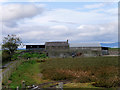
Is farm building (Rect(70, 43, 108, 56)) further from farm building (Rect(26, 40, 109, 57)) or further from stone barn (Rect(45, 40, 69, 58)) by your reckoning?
stone barn (Rect(45, 40, 69, 58))

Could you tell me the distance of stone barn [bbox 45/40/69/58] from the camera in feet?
130

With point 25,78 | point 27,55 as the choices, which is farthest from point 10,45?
point 25,78

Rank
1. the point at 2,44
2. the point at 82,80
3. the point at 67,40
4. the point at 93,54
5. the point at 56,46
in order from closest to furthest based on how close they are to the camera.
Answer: the point at 82,80 → the point at 2,44 → the point at 93,54 → the point at 56,46 → the point at 67,40

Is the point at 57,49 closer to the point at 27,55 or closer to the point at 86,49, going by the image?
the point at 86,49

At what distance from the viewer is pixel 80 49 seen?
140 feet

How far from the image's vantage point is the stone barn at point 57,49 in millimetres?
39688

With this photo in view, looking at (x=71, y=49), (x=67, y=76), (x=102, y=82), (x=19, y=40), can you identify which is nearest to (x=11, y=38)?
(x=19, y=40)

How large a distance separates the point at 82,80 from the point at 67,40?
35838 millimetres

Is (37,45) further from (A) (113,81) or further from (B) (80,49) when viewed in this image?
(A) (113,81)

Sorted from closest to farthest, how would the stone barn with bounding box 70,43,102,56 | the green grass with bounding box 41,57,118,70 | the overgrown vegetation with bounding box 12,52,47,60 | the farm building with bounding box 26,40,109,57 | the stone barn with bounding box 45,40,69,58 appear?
the green grass with bounding box 41,57,118,70 < the overgrown vegetation with bounding box 12,52,47,60 < the stone barn with bounding box 45,40,69,58 < the farm building with bounding box 26,40,109,57 < the stone barn with bounding box 70,43,102,56

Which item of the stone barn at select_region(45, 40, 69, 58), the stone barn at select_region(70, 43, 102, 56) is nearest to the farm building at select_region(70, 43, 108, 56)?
the stone barn at select_region(70, 43, 102, 56)

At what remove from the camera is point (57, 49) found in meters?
43.5

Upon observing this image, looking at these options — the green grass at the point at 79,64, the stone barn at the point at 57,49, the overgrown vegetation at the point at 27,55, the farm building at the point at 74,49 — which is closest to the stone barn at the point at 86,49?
the farm building at the point at 74,49

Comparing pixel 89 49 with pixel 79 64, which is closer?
pixel 79 64
